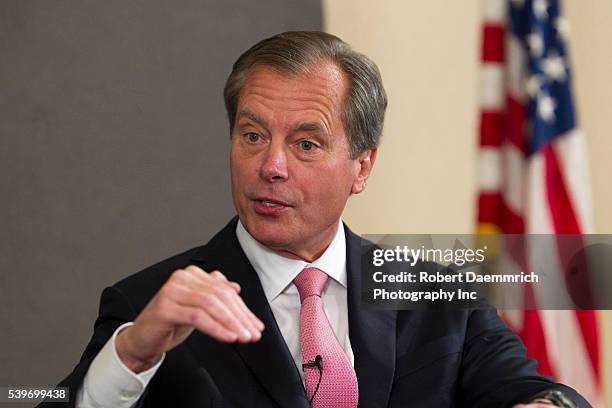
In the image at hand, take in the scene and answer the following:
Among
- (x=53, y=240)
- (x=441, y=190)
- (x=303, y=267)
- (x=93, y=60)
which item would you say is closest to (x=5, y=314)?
(x=53, y=240)

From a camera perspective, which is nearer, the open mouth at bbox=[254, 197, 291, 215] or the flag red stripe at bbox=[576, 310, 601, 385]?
the open mouth at bbox=[254, 197, 291, 215]

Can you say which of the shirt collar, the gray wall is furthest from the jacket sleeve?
the gray wall

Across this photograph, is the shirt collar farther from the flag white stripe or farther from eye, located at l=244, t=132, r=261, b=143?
the flag white stripe

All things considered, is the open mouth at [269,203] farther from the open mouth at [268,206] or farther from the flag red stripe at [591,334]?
the flag red stripe at [591,334]

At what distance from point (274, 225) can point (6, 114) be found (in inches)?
55.4

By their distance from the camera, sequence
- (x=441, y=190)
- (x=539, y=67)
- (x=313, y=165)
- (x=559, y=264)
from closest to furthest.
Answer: (x=313, y=165) < (x=559, y=264) < (x=539, y=67) < (x=441, y=190)

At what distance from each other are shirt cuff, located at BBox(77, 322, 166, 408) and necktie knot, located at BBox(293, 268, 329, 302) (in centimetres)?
47

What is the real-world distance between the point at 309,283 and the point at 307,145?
301 millimetres

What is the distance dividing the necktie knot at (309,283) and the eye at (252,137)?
30 centimetres

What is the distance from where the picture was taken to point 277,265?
2.18 metres

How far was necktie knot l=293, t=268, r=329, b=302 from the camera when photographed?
2145 millimetres

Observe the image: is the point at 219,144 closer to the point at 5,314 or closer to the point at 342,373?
the point at 5,314

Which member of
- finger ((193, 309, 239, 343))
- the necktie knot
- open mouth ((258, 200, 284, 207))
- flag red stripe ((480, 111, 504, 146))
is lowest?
finger ((193, 309, 239, 343))

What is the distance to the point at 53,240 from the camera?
3.21m
